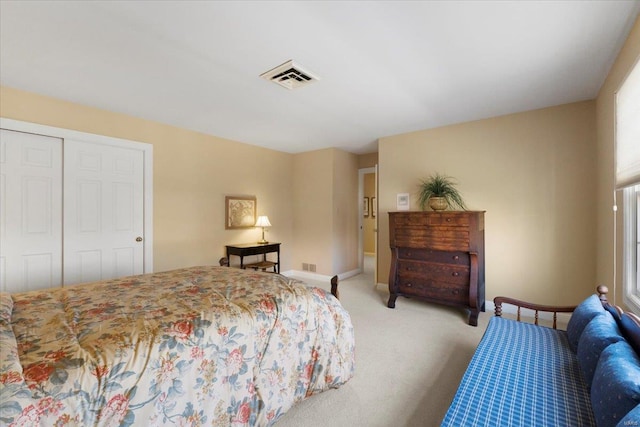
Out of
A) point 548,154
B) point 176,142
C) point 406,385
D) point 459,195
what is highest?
point 176,142

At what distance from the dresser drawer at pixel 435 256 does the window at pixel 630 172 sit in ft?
4.30

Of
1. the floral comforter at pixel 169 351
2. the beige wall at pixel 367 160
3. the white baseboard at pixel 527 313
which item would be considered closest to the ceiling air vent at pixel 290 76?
the floral comforter at pixel 169 351

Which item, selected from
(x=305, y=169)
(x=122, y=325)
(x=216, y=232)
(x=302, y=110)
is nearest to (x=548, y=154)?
(x=302, y=110)

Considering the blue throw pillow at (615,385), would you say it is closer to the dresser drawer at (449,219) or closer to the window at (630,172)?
the window at (630,172)

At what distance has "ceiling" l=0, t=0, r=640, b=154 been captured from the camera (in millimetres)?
1674

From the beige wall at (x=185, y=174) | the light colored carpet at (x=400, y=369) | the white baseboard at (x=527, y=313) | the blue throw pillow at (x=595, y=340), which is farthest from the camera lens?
the white baseboard at (x=527, y=313)

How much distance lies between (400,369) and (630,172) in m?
2.03

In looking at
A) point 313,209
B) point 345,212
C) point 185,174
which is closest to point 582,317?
point 345,212

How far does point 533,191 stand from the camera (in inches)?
127

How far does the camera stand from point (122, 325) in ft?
4.07

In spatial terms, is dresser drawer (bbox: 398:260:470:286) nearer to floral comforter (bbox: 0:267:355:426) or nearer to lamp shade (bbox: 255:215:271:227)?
floral comforter (bbox: 0:267:355:426)

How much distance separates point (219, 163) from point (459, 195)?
3.52 meters

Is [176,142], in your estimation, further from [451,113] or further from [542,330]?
[542,330]

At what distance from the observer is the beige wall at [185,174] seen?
2955 mm
